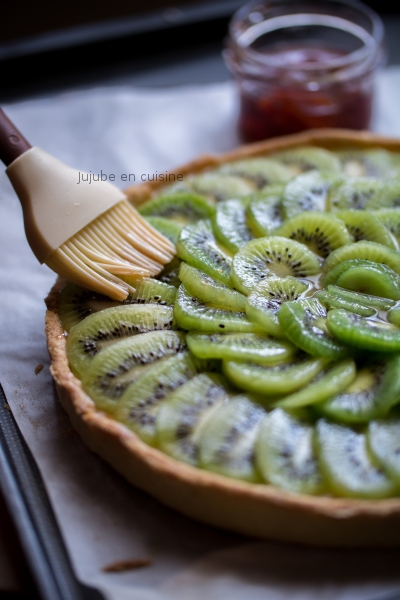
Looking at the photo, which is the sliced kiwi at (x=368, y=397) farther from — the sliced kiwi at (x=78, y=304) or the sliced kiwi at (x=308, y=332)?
the sliced kiwi at (x=78, y=304)

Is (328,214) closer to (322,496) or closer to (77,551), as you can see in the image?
A: (322,496)

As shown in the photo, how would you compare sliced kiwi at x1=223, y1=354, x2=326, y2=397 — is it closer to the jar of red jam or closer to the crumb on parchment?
the crumb on parchment

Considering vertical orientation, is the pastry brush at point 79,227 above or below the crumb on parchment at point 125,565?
above


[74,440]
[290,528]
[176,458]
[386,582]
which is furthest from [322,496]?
[74,440]

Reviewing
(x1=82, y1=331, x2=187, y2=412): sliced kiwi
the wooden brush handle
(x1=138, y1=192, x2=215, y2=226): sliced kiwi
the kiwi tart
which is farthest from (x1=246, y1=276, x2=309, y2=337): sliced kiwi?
the wooden brush handle

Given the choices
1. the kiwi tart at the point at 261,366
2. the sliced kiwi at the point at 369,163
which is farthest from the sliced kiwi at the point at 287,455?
the sliced kiwi at the point at 369,163

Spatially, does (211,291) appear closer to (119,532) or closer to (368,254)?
(368,254)

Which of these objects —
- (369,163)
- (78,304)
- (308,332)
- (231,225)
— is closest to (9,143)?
(78,304)
